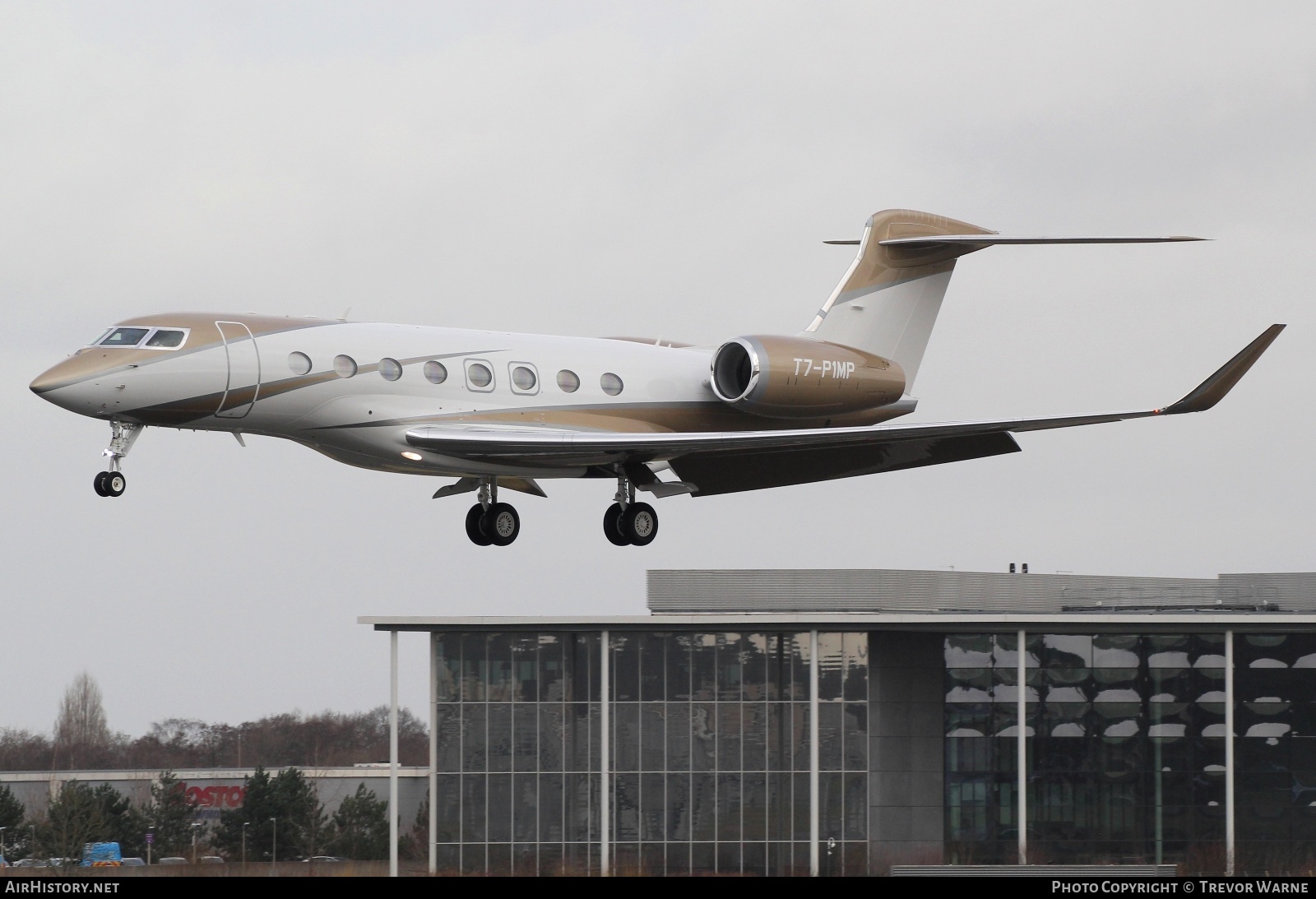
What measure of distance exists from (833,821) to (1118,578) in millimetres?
15022

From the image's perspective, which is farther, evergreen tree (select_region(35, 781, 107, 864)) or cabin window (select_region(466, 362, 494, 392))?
evergreen tree (select_region(35, 781, 107, 864))

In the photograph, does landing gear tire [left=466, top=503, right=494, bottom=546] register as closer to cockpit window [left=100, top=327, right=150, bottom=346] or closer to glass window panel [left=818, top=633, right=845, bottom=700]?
cockpit window [left=100, top=327, right=150, bottom=346]

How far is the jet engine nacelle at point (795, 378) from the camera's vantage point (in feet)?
92.1

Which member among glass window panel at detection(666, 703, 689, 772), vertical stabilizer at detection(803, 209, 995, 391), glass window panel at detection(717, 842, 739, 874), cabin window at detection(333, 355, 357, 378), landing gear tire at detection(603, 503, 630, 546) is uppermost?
vertical stabilizer at detection(803, 209, 995, 391)

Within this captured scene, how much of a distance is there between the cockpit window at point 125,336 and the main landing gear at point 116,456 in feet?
3.35

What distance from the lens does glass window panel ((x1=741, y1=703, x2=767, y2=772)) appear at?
4588cm

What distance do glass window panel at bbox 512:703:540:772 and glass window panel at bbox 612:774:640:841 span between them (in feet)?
6.81

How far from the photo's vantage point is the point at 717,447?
87.2 ft

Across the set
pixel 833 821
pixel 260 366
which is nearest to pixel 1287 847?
pixel 833 821

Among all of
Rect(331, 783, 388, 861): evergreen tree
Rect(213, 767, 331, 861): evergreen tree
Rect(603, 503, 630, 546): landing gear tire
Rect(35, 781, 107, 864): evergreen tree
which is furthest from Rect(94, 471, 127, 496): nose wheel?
Rect(213, 767, 331, 861): evergreen tree

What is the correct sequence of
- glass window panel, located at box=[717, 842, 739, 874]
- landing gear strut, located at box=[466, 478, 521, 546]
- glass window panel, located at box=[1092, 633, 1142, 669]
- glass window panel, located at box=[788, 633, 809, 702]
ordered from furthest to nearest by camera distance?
glass window panel, located at box=[1092, 633, 1142, 669], glass window panel, located at box=[788, 633, 809, 702], glass window panel, located at box=[717, 842, 739, 874], landing gear strut, located at box=[466, 478, 521, 546]

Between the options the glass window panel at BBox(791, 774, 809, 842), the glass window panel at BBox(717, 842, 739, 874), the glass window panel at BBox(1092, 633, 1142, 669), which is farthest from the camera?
the glass window panel at BBox(1092, 633, 1142, 669)

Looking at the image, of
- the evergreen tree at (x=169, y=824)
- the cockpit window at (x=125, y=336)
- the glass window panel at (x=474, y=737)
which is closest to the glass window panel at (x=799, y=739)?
the glass window panel at (x=474, y=737)

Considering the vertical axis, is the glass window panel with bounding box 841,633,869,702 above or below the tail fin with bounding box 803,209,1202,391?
below
